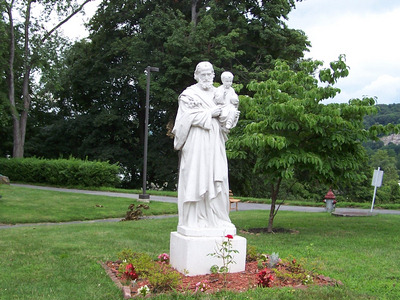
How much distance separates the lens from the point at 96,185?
26422 mm

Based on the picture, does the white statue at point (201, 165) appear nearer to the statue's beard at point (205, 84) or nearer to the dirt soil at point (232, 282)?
the statue's beard at point (205, 84)

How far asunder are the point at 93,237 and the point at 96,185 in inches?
647

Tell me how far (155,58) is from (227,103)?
850 inches

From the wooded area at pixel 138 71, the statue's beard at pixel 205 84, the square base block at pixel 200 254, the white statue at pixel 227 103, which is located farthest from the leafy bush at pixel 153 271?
the wooded area at pixel 138 71

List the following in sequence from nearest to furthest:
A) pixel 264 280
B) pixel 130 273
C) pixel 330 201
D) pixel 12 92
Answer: pixel 264 280 → pixel 130 273 → pixel 330 201 → pixel 12 92

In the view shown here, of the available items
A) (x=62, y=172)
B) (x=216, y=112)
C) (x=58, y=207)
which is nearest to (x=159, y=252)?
(x=216, y=112)

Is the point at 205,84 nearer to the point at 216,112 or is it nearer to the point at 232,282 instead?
the point at 216,112

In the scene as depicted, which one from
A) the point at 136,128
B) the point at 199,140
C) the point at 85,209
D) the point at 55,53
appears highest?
the point at 55,53

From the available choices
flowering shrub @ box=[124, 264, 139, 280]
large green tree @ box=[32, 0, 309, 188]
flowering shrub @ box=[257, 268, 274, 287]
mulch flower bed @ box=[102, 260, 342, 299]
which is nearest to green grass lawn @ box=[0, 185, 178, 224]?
large green tree @ box=[32, 0, 309, 188]

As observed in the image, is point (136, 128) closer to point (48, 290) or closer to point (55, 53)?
point (55, 53)

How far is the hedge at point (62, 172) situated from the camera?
26.2 metres

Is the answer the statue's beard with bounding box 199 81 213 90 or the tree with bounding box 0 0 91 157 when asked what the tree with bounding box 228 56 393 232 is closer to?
the statue's beard with bounding box 199 81 213 90

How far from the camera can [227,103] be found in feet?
22.2

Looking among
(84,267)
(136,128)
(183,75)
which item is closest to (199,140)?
(84,267)
